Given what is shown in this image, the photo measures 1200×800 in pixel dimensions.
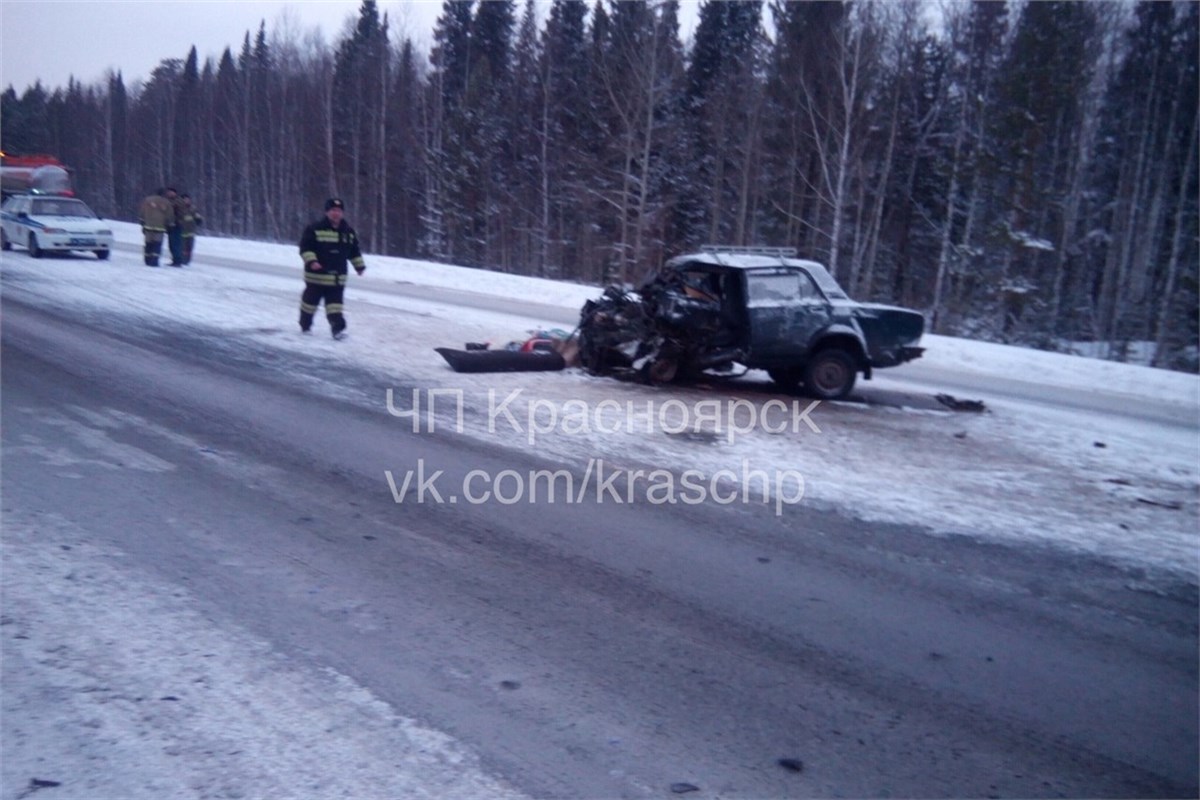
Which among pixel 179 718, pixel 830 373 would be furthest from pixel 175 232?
pixel 179 718

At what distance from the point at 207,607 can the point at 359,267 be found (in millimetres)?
9480

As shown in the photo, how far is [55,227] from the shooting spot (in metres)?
22.9

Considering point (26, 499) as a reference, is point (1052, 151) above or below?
above

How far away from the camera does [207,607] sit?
5.00 meters

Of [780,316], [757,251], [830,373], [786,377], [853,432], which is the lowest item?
[853,432]

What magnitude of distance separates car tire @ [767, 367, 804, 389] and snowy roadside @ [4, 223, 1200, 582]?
236 mm

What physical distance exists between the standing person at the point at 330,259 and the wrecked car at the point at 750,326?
393 centimetres

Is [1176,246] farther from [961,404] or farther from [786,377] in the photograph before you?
[786,377]

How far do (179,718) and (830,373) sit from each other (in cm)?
965

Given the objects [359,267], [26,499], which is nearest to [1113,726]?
[26,499]

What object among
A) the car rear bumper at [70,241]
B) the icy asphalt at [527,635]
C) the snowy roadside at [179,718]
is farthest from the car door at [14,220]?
the snowy roadside at [179,718]

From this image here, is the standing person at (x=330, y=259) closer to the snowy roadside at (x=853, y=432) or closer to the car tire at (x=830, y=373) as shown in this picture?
the snowy roadside at (x=853, y=432)

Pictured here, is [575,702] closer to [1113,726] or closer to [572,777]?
[572,777]

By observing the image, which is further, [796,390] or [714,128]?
[714,128]
